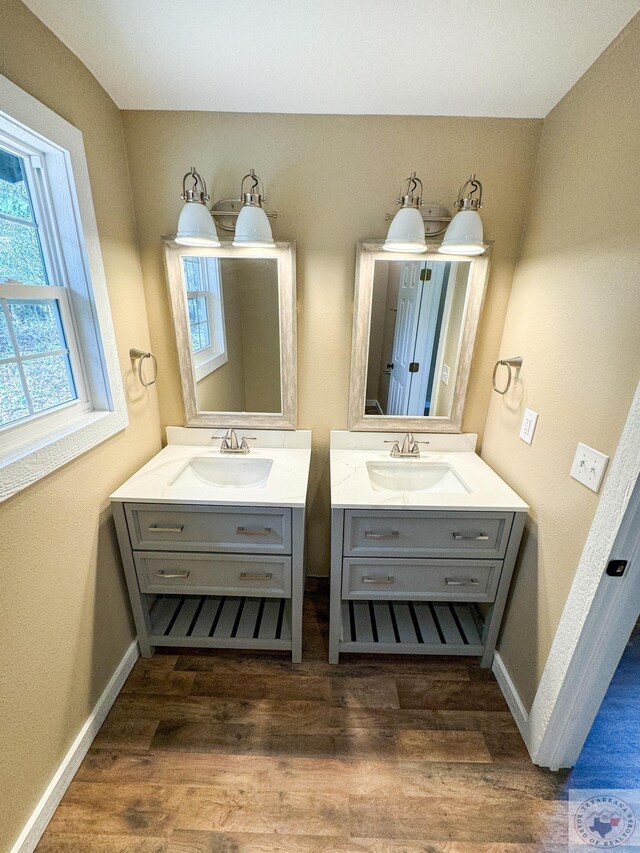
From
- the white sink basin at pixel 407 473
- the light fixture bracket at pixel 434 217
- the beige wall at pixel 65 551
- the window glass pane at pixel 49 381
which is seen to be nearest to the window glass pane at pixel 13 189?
the beige wall at pixel 65 551

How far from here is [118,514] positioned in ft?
4.20

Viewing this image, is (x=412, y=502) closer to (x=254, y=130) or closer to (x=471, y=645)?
(x=471, y=645)

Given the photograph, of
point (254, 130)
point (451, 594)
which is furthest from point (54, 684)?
point (254, 130)

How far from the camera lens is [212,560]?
4.44 feet

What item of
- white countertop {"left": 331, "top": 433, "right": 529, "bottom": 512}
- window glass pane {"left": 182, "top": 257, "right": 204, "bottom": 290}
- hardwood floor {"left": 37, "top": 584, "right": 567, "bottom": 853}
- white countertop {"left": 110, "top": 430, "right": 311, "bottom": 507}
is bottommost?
hardwood floor {"left": 37, "top": 584, "right": 567, "bottom": 853}

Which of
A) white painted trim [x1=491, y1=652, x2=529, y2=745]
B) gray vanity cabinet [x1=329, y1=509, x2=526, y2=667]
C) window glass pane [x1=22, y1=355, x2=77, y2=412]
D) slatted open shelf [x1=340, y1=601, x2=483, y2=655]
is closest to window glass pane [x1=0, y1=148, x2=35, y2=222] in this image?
window glass pane [x1=22, y1=355, x2=77, y2=412]

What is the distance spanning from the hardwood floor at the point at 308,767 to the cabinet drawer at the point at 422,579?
1.35 ft

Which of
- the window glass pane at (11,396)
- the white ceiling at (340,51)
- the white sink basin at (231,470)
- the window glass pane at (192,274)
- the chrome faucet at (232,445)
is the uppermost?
→ the white ceiling at (340,51)

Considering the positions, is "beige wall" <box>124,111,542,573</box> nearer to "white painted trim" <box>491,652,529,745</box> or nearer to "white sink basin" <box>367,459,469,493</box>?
"white sink basin" <box>367,459,469,493</box>

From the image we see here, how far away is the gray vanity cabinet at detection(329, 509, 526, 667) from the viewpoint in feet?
4.23

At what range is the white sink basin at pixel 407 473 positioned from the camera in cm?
159

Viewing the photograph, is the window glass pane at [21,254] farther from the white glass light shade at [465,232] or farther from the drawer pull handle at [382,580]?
the drawer pull handle at [382,580]

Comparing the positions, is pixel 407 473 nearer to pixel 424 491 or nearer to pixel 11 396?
pixel 424 491

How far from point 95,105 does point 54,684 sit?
1916mm
